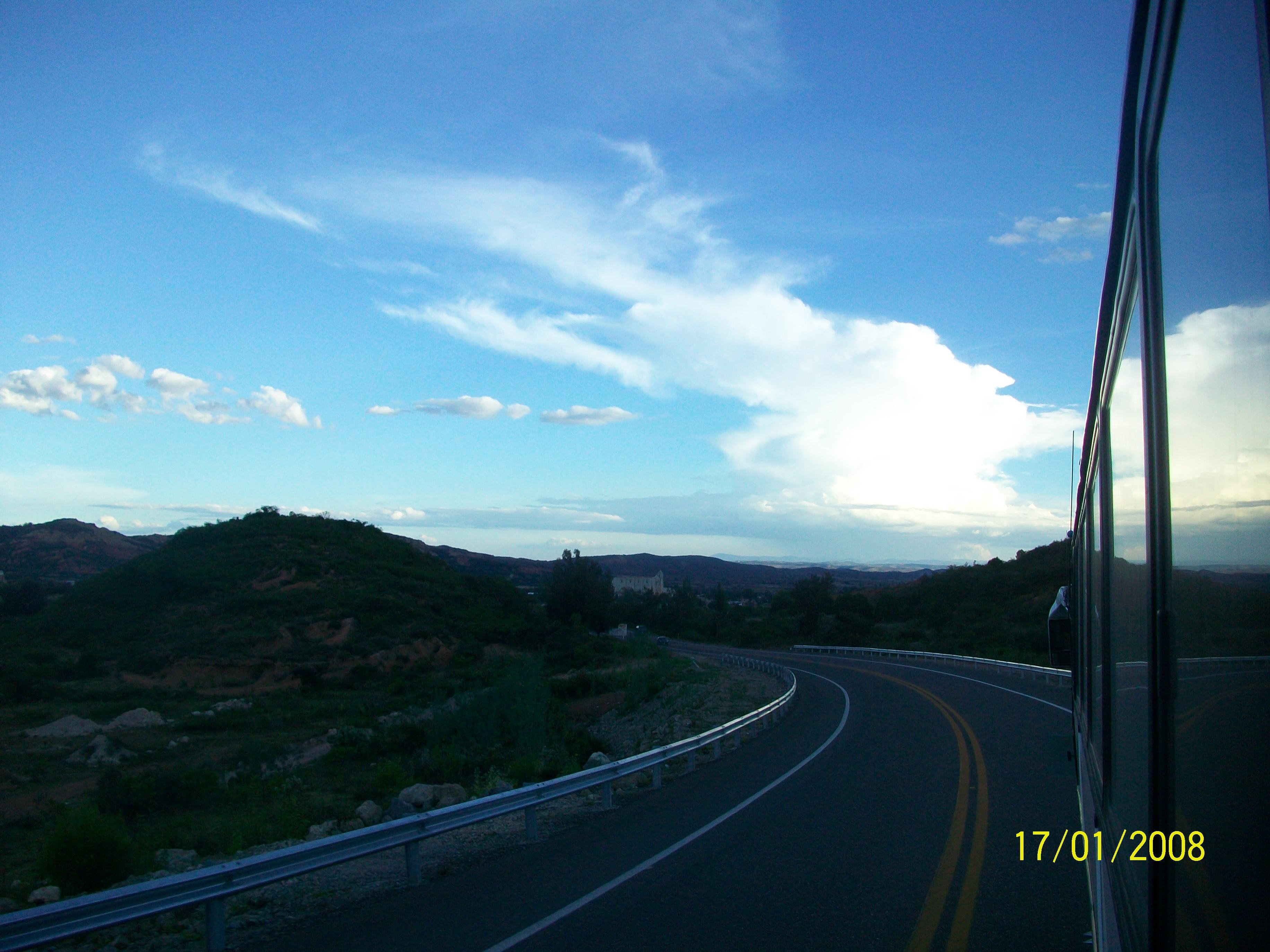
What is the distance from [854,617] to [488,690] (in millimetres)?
58535

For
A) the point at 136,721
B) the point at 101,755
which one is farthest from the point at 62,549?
the point at 101,755

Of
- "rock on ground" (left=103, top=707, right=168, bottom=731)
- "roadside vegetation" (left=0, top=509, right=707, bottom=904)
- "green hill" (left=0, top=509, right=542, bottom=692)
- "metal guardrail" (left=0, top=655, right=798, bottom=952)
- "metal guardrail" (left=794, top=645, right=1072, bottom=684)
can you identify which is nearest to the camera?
"metal guardrail" (left=0, top=655, right=798, bottom=952)

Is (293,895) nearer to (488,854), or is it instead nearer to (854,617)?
(488,854)

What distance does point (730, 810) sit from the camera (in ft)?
38.8

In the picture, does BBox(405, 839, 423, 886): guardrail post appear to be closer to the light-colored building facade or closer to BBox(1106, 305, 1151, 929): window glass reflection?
BBox(1106, 305, 1151, 929): window glass reflection

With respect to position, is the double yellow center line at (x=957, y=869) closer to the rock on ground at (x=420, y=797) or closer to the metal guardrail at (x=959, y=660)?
the rock on ground at (x=420, y=797)

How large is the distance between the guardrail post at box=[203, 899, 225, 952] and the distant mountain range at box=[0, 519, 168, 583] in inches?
4087

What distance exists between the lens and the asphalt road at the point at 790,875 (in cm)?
679

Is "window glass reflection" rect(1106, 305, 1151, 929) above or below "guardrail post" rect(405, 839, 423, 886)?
above

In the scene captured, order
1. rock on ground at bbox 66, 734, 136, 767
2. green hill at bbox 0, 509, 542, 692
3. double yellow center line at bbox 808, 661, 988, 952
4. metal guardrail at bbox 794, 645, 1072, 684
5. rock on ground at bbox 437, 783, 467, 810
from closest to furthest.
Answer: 1. double yellow center line at bbox 808, 661, 988, 952
2. rock on ground at bbox 437, 783, 467, 810
3. rock on ground at bbox 66, 734, 136, 767
4. metal guardrail at bbox 794, 645, 1072, 684
5. green hill at bbox 0, 509, 542, 692

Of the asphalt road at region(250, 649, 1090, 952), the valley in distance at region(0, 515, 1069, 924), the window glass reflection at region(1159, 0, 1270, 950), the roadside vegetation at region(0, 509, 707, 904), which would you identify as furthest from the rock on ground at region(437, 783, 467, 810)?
the window glass reflection at region(1159, 0, 1270, 950)

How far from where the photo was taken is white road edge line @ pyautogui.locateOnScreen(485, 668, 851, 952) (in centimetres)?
679

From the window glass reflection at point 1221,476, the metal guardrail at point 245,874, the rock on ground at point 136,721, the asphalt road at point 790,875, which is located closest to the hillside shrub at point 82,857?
the metal guardrail at point 245,874

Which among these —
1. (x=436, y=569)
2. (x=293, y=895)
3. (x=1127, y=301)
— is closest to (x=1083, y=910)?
(x=1127, y=301)
